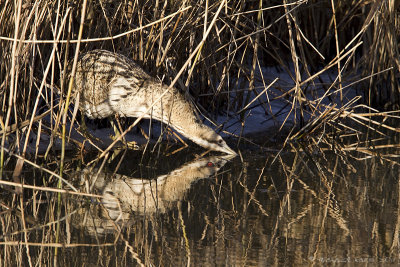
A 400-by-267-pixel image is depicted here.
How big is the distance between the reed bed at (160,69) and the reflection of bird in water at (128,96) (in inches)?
4.6

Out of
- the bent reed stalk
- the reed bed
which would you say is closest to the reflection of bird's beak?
the reed bed

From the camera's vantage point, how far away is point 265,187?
374 centimetres

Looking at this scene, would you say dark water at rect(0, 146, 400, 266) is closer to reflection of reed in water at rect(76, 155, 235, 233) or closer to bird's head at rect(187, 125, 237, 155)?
reflection of reed in water at rect(76, 155, 235, 233)

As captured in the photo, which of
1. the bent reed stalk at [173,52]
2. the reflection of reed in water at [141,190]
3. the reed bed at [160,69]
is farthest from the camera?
the bent reed stalk at [173,52]

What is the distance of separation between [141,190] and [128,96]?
1.15m

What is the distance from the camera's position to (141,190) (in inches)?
143

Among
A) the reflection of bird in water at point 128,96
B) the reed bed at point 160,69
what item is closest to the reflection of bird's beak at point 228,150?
the reflection of bird in water at point 128,96

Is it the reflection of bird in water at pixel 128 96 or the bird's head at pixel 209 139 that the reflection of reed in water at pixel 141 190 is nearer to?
the bird's head at pixel 209 139

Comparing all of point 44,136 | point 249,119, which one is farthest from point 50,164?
point 249,119

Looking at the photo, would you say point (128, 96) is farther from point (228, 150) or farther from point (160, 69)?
point (228, 150)

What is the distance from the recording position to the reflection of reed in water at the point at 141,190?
10.3ft

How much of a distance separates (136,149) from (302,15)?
8.24ft

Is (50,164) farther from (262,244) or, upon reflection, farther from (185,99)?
(262,244)

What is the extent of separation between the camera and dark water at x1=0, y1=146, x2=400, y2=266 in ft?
8.61
